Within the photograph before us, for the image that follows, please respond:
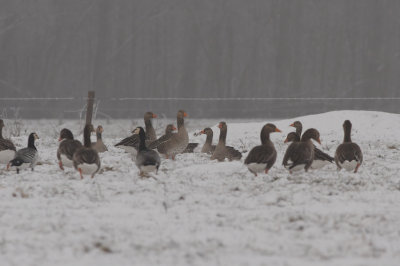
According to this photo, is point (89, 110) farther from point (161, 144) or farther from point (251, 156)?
point (251, 156)

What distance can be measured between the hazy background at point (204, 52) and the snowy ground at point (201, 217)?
22913 millimetres

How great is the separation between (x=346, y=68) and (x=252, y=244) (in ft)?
104

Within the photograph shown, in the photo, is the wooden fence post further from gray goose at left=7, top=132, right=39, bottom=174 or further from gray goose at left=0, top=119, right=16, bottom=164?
gray goose at left=7, top=132, right=39, bottom=174

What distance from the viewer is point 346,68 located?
117ft

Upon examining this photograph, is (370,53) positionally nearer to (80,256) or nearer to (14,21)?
(14,21)

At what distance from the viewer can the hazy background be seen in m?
33.8

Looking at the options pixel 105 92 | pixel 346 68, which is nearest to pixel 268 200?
pixel 105 92

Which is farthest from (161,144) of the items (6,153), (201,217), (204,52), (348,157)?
(204,52)

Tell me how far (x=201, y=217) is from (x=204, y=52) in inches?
1128

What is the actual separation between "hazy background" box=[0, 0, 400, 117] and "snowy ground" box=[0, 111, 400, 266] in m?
22.9

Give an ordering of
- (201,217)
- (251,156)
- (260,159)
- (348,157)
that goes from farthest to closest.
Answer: (348,157)
(251,156)
(260,159)
(201,217)

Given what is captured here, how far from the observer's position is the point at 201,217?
22.7ft

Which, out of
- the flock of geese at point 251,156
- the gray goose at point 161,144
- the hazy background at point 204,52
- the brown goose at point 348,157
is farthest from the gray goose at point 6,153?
the hazy background at point 204,52

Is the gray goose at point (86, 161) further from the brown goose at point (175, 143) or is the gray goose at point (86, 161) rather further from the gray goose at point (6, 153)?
the brown goose at point (175, 143)
